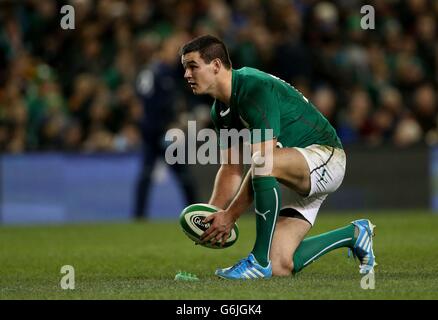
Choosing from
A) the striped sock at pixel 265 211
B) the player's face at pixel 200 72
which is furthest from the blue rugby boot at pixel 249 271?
the player's face at pixel 200 72

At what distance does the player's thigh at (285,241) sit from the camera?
6988mm

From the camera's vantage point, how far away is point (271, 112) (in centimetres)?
669

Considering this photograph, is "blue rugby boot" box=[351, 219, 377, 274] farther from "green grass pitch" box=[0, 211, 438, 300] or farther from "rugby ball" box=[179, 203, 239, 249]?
"rugby ball" box=[179, 203, 239, 249]

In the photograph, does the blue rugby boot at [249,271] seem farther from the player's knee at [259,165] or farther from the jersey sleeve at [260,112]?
the jersey sleeve at [260,112]

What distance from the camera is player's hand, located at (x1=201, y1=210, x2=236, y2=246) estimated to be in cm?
668

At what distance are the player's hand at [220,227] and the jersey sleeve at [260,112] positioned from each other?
1.74 feet

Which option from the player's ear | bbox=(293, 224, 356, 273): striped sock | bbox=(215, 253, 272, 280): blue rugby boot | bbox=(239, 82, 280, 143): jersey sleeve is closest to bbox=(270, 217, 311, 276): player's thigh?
bbox=(293, 224, 356, 273): striped sock

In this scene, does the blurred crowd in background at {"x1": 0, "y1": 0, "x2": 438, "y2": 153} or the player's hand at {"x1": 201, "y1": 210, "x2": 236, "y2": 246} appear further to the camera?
the blurred crowd in background at {"x1": 0, "y1": 0, "x2": 438, "y2": 153}

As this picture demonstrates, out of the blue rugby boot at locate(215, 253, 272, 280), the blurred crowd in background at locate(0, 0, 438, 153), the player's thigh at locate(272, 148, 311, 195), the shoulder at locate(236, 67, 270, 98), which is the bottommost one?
→ the blue rugby boot at locate(215, 253, 272, 280)

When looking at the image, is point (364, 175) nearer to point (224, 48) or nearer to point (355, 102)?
point (355, 102)

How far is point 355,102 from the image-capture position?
1559 centimetres

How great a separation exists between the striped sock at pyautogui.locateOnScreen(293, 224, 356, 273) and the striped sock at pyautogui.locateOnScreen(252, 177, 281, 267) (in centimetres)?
42

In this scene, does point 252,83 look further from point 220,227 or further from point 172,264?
point 172,264
